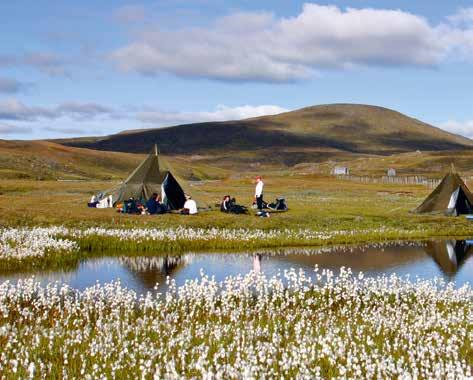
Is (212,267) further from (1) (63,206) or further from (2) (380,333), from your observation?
(1) (63,206)

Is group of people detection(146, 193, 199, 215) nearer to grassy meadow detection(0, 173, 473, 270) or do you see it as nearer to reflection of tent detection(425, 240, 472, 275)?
grassy meadow detection(0, 173, 473, 270)

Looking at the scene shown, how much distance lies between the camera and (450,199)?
50.6m

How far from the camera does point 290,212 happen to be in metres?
47.8

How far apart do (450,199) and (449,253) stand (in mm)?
17843

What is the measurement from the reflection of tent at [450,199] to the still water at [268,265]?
1565cm

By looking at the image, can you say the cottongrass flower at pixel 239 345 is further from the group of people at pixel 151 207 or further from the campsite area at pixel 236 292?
the group of people at pixel 151 207

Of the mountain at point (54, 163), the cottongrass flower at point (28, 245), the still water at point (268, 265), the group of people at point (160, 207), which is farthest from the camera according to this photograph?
the mountain at point (54, 163)

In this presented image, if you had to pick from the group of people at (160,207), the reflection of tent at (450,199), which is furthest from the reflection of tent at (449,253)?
the group of people at (160,207)

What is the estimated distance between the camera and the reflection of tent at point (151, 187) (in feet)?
160

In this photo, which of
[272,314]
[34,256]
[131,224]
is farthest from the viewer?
[131,224]

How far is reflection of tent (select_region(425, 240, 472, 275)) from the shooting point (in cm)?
2975

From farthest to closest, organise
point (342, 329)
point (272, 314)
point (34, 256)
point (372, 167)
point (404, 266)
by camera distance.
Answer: point (372, 167)
point (404, 266)
point (34, 256)
point (272, 314)
point (342, 329)

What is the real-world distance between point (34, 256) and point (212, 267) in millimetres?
7597

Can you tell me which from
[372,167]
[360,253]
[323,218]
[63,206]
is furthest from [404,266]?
[372,167]
